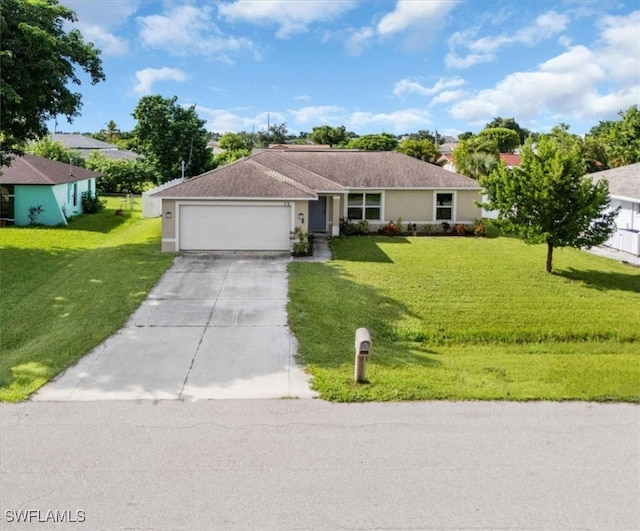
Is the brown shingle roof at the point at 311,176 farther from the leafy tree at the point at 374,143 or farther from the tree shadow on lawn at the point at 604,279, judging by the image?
→ the leafy tree at the point at 374,143

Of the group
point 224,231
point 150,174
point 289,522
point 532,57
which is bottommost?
point 289,522

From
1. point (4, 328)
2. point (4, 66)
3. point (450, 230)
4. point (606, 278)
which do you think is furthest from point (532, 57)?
point (4, 328)

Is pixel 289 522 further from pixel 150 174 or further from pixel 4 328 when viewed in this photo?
pixel 150 174

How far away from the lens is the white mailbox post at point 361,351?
8.81 metres

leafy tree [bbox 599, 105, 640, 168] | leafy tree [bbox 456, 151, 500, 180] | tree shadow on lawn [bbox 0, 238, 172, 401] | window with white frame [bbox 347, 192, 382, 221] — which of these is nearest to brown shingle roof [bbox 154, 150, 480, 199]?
window with white frame [bbox 347, 192, 382, 221]

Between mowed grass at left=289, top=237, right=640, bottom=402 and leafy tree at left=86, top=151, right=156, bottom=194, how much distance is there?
2995 cm

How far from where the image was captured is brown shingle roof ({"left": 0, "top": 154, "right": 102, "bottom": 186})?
26.9 metres

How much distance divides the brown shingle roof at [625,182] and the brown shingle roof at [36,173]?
26.0m

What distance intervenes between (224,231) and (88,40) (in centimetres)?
978

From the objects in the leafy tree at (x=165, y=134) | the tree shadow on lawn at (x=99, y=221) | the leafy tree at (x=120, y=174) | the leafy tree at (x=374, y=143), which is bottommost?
the tree shadow on lawn at (x=99, y=221)

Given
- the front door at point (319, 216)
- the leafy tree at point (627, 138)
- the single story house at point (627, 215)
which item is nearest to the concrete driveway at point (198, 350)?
the front door at point (319, 216)

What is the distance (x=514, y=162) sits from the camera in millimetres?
54875

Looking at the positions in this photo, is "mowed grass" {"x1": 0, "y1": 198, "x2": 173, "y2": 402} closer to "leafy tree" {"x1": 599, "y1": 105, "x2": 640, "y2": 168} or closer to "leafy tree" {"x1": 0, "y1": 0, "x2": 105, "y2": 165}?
"leafy tree" {"x1": 0, "y1": 0, "x2": 105, "y2": 165}

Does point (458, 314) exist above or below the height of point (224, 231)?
below
